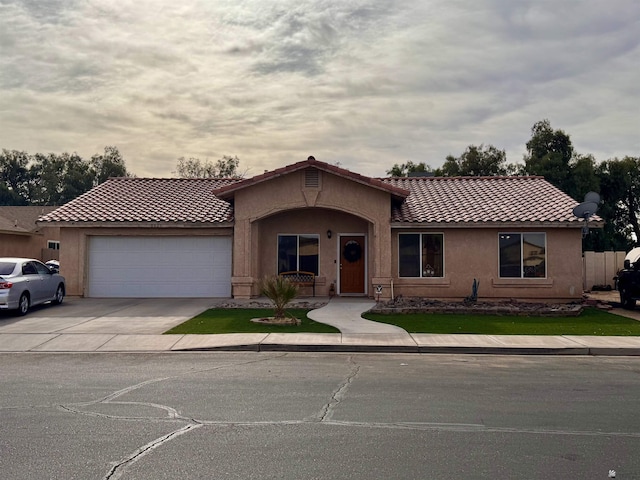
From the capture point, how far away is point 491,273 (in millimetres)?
21547

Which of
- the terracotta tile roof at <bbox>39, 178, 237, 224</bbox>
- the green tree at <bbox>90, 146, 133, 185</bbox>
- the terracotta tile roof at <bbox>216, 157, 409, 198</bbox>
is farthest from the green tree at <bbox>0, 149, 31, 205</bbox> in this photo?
the terracotta tile roof at <bbox>216, 157, 409, 198</bbox>

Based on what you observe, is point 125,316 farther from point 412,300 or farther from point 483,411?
point 483,411

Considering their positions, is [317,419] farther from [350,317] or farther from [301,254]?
[301,254]

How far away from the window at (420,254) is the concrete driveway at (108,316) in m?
6.65

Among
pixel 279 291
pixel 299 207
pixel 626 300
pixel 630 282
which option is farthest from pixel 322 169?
pixel 626 300

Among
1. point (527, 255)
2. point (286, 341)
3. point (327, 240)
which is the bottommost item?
point (286, 341)

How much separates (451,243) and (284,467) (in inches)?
661

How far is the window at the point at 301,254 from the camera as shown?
23.1 metres

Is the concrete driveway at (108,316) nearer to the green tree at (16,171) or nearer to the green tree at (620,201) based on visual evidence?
the green tree at (620,201)

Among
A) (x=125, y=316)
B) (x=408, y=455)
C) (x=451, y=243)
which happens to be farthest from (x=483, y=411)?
(x=451, y=243)

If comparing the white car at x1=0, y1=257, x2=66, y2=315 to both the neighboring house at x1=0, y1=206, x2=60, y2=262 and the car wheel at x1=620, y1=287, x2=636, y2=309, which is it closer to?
the neighboring house at x1=0, y1=206, x2=60, y2=262

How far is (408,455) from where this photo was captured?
6035 mm

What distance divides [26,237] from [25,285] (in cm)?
2068

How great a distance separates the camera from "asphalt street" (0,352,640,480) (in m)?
5.73
